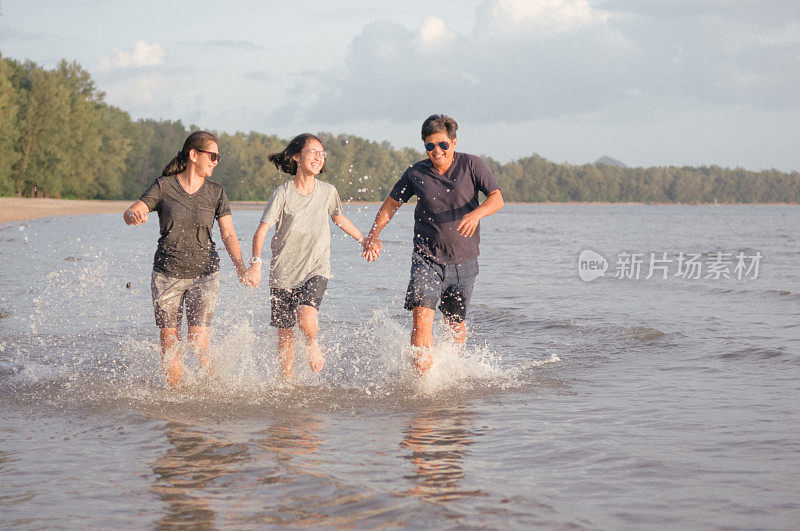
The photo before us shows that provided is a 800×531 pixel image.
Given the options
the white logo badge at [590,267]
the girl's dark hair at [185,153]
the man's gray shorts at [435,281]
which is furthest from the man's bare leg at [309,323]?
the white logo badge at [590,267]

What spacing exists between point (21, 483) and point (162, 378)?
2.69 metres

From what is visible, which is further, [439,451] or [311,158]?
[311,158]

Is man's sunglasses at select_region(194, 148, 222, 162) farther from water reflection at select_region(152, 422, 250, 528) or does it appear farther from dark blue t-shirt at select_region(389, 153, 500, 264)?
water reflection at select_region(152, 422, 250, 528)

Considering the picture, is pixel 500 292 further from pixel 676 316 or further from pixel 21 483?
pixel 21 483

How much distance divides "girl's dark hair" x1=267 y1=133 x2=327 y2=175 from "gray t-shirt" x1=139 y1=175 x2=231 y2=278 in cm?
57

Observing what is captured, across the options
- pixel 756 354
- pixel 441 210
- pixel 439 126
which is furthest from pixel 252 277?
pixel 756 354

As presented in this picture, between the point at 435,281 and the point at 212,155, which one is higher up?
the point at 212,155

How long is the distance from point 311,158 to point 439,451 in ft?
8.28

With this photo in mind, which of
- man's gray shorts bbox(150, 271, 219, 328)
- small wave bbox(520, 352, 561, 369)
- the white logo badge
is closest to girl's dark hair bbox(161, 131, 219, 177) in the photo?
man's gray shorts bbox(150, 271, 219, 328)

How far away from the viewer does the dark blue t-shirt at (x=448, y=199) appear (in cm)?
600

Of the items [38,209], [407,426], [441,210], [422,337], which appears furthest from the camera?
[38,209]

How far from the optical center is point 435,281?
6.08 m

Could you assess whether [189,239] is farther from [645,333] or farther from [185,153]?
[645,333]

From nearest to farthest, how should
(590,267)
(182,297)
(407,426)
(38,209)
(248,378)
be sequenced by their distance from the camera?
1. (407,426)
2. (182,297)
3. (248,378)
4. (590,267)
5. (38,209)
